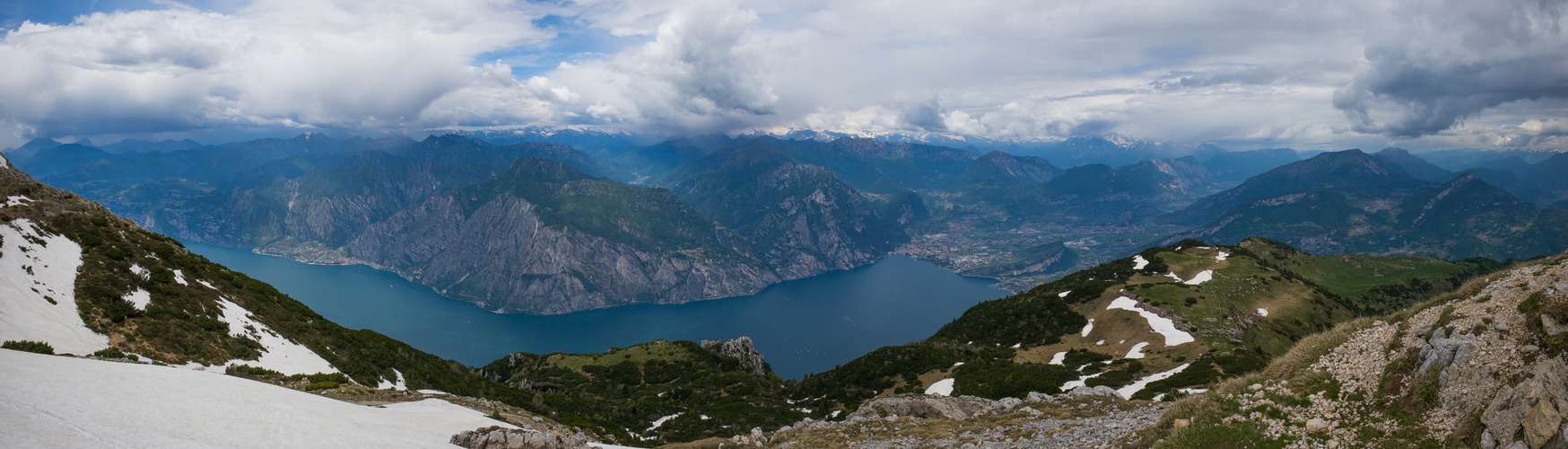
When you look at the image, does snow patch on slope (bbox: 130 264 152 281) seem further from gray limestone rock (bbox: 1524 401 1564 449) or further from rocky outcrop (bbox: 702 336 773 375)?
rocky outcrop (bbox: 702 336 773 375)

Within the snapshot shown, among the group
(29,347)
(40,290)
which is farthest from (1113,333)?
(40,290)

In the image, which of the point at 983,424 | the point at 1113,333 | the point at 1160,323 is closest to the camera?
the point at 983,424

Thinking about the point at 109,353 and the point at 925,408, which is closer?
the point at 109,353

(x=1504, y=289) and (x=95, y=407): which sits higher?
(x=95, y=407)

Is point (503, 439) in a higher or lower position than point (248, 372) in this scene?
lower

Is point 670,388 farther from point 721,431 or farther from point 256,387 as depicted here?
point 256,387

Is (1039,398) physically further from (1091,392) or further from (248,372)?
(248,372)

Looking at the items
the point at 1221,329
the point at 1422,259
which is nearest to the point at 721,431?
the point at 1221,329
